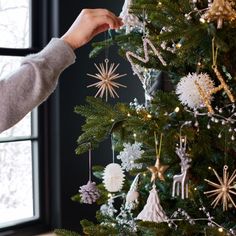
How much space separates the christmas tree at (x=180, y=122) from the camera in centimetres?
87

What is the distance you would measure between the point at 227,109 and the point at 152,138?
177mm

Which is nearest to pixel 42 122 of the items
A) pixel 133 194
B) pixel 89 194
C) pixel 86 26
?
pixel 89 194

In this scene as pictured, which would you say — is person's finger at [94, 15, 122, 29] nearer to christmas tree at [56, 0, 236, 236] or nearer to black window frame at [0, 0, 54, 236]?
christmas tree at [56, 0, 236, 236]

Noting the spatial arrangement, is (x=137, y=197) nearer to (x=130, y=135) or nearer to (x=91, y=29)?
(x=130, y=135)

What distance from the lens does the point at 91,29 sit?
763 millimetres

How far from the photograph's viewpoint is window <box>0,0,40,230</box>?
5.98 feet

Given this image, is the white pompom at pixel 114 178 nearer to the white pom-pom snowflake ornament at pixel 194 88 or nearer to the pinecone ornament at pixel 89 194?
the pinecone ornament at pixel 89 194

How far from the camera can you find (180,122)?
92 centimetres

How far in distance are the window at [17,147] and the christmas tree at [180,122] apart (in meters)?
0.83

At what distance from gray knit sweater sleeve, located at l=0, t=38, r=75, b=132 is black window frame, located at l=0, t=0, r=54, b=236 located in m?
1.21

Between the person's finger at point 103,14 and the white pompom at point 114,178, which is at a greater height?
the person's finger at point 103,14

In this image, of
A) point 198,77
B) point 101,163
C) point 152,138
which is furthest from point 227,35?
point 101,163

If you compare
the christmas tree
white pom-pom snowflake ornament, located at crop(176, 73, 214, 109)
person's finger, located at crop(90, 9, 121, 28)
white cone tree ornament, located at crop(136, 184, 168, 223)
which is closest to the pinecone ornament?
the christmas tree

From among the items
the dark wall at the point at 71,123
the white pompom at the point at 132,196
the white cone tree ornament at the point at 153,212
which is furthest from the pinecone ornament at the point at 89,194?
the dark wall at the point at 71,123
